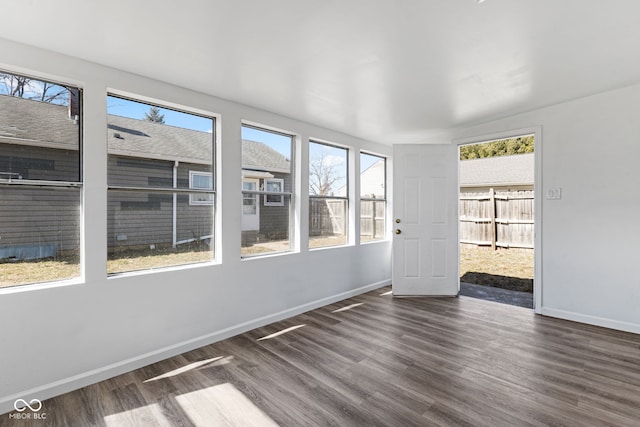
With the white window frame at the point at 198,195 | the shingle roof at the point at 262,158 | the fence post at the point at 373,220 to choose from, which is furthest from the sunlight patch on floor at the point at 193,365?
the fence post at the point at 373,220

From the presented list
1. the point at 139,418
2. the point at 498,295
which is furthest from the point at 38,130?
the point at 498,295

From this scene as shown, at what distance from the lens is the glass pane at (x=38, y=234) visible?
204cm

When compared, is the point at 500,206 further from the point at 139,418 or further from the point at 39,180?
the point at 39,180

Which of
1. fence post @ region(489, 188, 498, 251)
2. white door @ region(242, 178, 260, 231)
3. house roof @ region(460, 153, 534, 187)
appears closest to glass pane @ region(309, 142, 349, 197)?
white door @ region(242, 178, 260, 231)

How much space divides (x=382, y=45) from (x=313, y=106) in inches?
49.8

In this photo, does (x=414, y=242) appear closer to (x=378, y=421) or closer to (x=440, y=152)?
(x=440, y=152)

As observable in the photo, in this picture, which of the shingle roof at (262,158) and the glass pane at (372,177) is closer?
the shingle roof at (262,158)

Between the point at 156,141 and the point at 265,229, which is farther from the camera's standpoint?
the point at 265,229

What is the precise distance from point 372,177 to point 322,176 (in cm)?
123

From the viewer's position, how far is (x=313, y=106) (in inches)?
129

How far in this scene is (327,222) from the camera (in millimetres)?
4246

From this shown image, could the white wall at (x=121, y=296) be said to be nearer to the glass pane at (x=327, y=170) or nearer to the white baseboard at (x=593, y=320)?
the glass pane at (x=327, y=170)

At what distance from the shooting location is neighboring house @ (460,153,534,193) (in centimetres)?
762

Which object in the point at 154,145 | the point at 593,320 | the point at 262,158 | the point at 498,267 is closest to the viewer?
the point at 154,145
